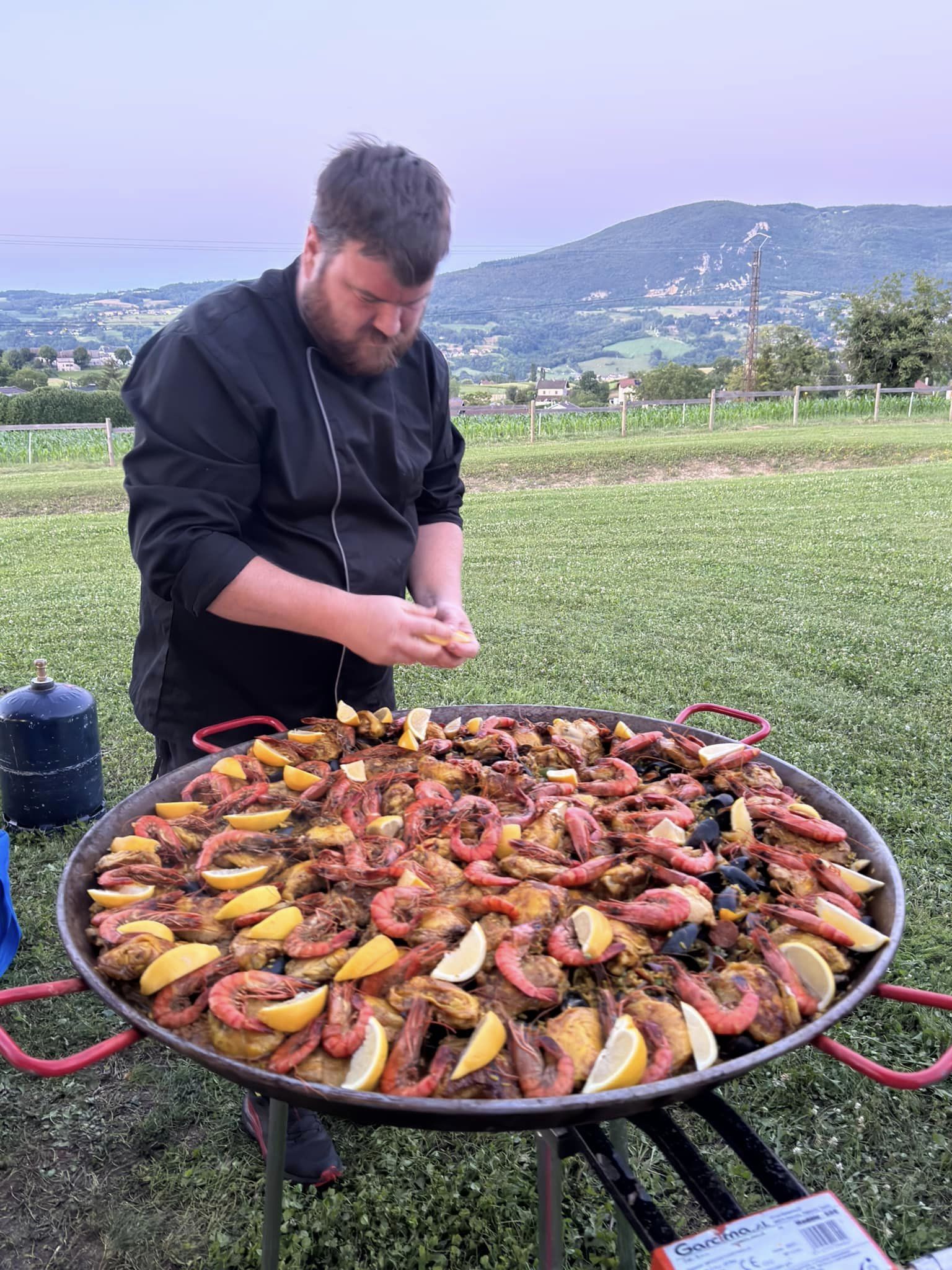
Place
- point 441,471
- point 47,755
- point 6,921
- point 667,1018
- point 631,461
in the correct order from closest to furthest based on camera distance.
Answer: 1. point 667,1018
2. point 441,471
3. point 6,921
4. point 47,755
5. point 631,461

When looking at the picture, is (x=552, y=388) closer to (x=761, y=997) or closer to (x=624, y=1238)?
(x=624, y=1238)

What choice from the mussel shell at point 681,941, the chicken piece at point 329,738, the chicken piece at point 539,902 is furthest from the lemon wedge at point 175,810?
the mussel shell at point 681,941

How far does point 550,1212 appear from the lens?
1.64 meters

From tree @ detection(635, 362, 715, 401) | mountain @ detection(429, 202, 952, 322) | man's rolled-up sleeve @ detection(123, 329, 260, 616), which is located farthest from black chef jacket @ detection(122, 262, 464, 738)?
mountain @ detection(429, 202, 952, 322)

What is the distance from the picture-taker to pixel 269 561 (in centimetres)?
241

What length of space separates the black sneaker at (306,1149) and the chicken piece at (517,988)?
157 centimetres

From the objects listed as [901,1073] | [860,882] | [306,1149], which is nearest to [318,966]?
[901,1073]

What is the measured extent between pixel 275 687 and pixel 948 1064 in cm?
203

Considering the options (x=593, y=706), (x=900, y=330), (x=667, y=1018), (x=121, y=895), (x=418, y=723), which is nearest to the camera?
(x=667, y=1018)

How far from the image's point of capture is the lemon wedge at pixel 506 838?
1889 millimetres

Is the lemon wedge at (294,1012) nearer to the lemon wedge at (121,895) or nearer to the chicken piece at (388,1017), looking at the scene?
the chicken piece at (388,1017)

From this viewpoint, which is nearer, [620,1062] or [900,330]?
[620,1062]

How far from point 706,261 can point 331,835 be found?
170m

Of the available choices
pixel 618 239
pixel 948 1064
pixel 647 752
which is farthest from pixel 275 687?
pixel 618 239
